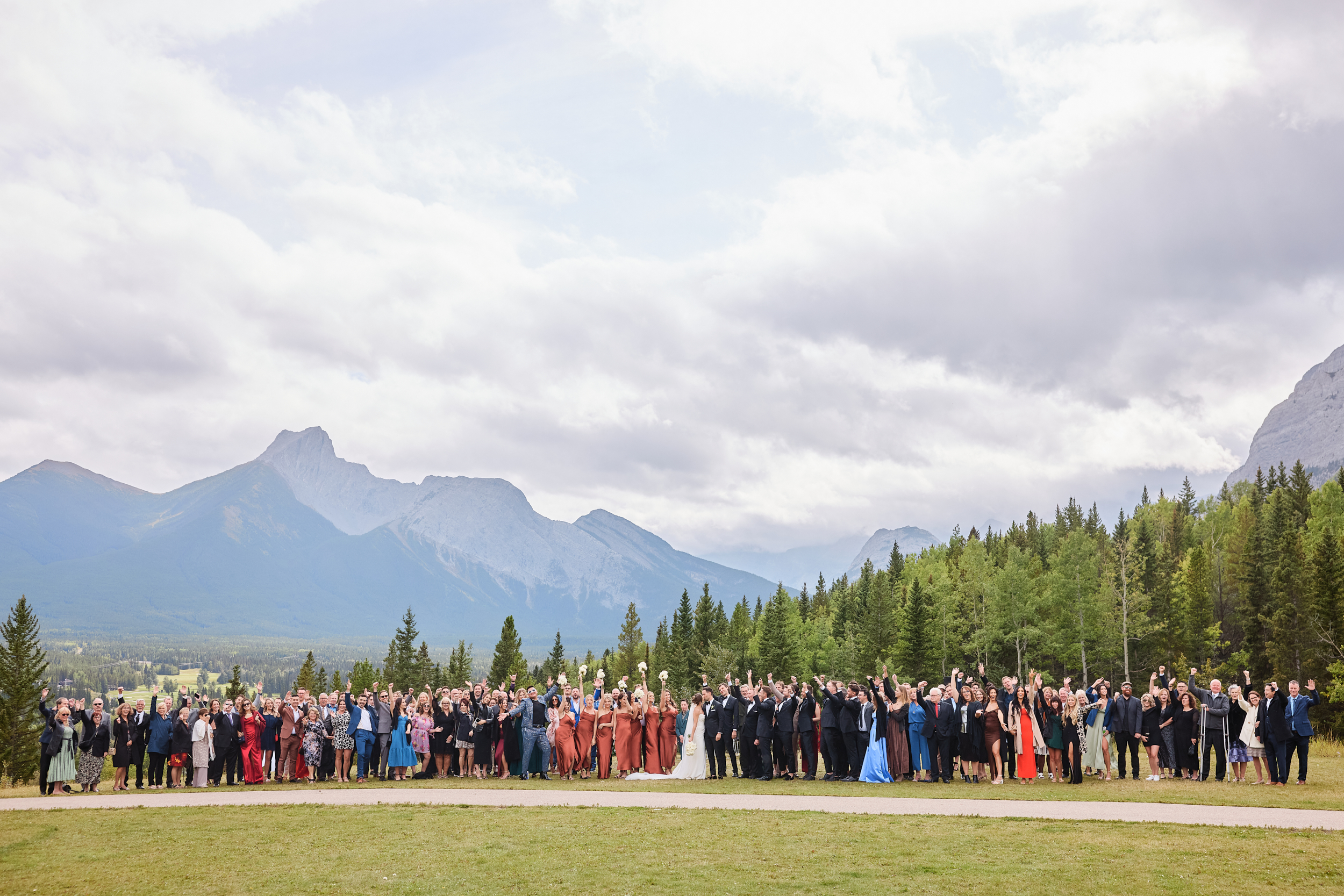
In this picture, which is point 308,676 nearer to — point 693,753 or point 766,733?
point 693,753

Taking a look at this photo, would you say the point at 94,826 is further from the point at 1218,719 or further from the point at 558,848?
the point at 1218,719

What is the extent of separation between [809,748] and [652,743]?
393 centimetres

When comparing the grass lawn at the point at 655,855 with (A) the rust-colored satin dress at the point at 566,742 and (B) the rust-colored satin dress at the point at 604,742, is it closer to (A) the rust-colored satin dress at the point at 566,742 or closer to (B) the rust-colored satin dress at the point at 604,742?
(A) the rust-colored satin dress at the point at 566,742

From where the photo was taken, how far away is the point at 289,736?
76.0 ft

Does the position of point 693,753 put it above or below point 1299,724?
below

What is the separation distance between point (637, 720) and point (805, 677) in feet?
200

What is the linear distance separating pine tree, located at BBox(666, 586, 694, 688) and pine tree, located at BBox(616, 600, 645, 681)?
5865mm

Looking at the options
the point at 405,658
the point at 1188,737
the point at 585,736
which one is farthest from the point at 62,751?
the point at 405,658

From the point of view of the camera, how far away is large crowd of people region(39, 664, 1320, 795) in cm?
2102

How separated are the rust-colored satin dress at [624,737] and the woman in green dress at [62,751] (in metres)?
12.4

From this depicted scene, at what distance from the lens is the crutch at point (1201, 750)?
67.8ft

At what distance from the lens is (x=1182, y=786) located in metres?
19.5

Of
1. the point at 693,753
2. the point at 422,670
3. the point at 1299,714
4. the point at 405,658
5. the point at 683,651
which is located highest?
the point at 1299,714

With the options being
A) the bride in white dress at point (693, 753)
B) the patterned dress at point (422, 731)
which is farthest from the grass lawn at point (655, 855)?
the patterned dress at point (422, 731)
